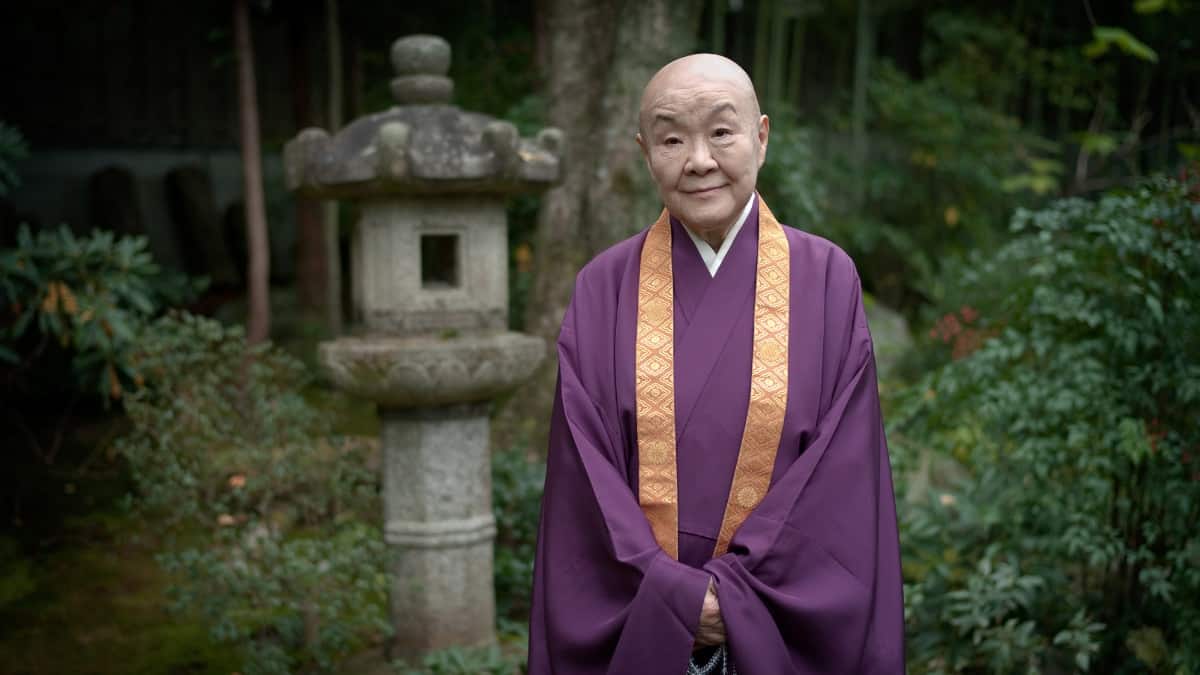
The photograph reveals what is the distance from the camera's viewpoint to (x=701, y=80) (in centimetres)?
215

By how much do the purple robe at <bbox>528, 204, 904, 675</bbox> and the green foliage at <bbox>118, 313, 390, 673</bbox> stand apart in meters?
1.71

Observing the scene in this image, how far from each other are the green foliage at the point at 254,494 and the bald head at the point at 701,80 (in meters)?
2.23

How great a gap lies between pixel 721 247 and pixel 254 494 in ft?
8.79

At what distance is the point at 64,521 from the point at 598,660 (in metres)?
4.72

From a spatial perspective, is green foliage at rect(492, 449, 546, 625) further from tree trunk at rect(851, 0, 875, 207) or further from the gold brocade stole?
tree trunk at rect(851, 0, 875, 207)

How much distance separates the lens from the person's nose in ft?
7.08

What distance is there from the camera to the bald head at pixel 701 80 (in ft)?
7.06

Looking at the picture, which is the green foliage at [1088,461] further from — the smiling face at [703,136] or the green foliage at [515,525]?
the smiling face at [703,136]

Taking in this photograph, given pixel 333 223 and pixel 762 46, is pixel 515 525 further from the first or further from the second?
pixel 762 46

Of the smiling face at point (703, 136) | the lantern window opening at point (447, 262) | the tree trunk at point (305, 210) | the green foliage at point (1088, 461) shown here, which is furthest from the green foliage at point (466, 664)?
the tree trunk at point (305, 210)

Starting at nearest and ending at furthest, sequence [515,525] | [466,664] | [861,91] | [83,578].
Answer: [466,664] → [515,525] → [83,578] → [861,91]

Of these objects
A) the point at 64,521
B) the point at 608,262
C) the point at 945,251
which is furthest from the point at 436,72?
the point at 945,251

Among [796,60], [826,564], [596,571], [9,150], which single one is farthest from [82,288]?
[796,60]

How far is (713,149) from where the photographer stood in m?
2.17
